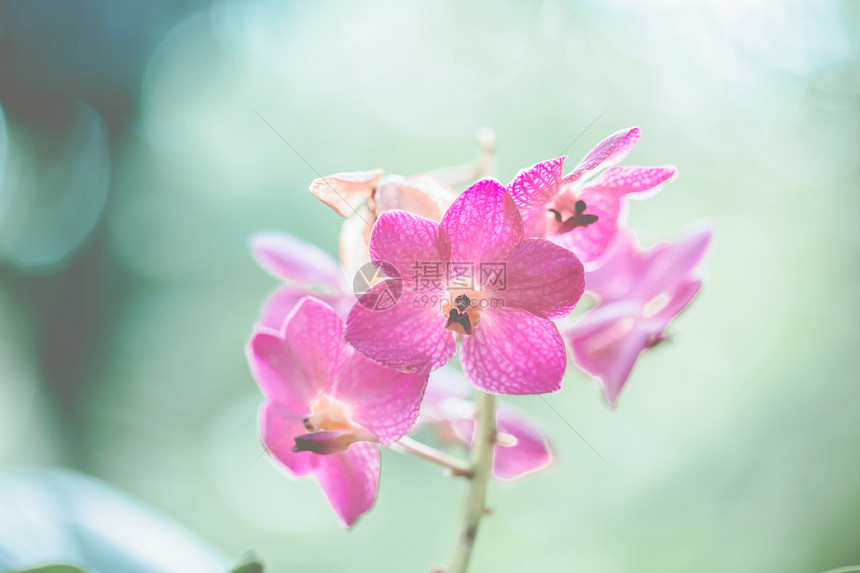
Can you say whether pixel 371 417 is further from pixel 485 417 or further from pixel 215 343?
pixel 215 343

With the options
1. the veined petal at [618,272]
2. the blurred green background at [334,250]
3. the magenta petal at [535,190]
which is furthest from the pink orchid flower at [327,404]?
the blurred green background at [334,250]

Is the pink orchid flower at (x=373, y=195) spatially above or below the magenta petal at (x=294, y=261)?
below

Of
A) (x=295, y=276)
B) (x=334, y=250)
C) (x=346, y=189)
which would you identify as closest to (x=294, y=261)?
(x=295, y=276)

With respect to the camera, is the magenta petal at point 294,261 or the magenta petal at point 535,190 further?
the magenta petal at point 294,261

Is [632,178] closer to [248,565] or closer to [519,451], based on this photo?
[519,451]

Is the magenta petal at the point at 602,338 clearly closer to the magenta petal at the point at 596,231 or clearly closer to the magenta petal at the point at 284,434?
the magenta petal at the point at 596,231

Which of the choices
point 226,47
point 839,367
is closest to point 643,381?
point 839,367

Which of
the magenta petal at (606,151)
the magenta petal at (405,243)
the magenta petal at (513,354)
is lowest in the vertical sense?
the magenta petal at (513,354)
